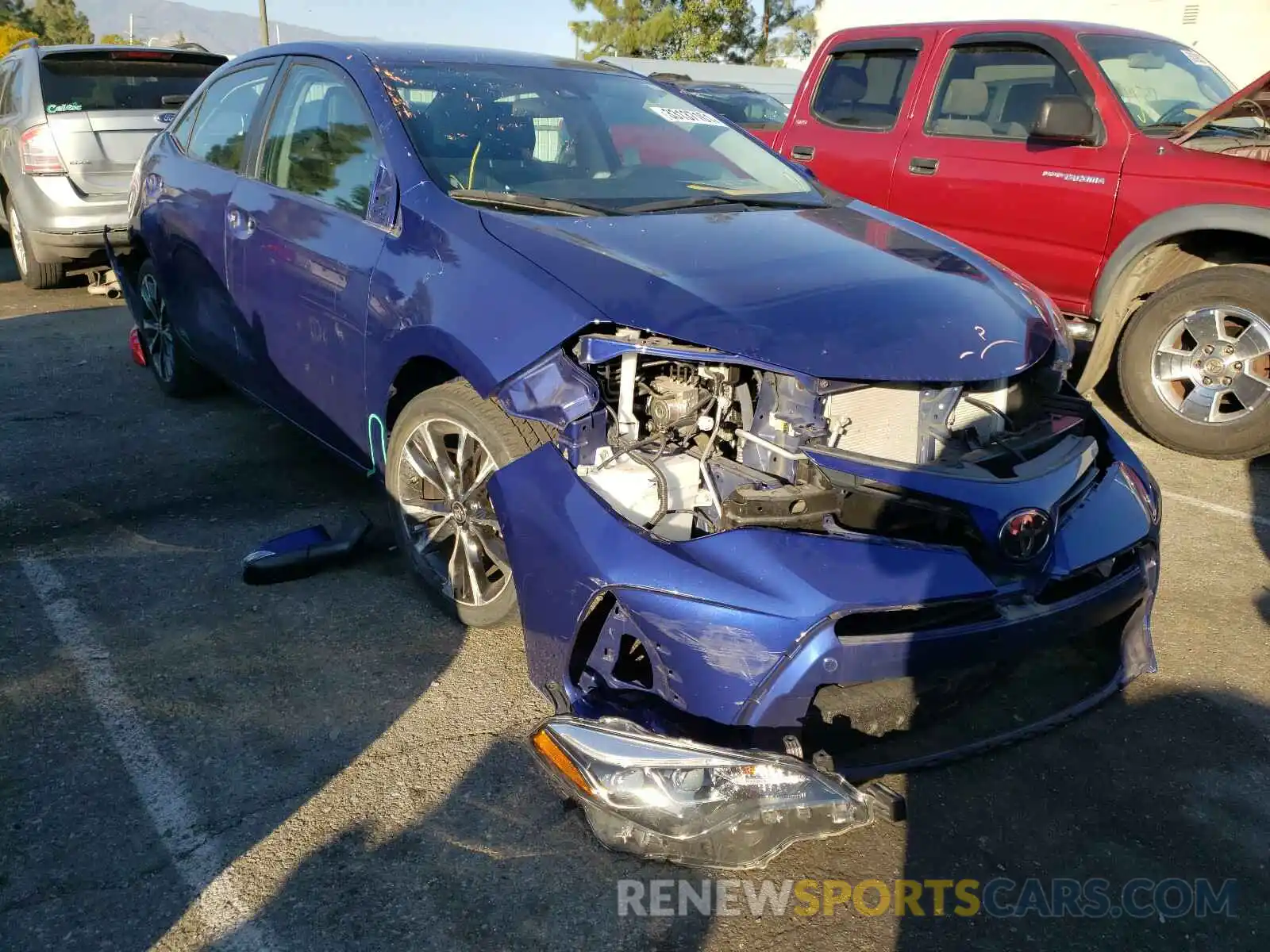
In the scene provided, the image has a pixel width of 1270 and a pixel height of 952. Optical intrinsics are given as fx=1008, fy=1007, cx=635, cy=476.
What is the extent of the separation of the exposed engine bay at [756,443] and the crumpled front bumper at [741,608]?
4.3 inches

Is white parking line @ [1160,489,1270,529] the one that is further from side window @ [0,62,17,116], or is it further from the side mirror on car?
side window @ [0,62,17,116]

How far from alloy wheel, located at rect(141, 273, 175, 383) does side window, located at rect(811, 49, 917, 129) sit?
13.8 feet

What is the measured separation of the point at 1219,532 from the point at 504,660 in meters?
3.08

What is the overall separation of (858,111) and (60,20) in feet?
194

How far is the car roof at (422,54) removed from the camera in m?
3.78

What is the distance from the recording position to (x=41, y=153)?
736cm

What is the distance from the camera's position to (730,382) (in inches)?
106

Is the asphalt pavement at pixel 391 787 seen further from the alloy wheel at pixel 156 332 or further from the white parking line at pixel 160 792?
the alloy wheel at pixel 156 332

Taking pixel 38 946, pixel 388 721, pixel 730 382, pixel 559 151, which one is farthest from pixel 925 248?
pixel 38 946

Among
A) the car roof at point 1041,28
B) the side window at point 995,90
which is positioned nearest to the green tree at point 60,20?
the car roof at point 1041,28

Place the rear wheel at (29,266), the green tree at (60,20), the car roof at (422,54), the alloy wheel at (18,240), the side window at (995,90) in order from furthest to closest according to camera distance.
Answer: the green tree at (60,20), the alloy wheel at (18,240), the rear wheel at (29,266), the side window at (995,90), the car roof at (422,54)

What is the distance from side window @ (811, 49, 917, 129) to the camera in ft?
20.4

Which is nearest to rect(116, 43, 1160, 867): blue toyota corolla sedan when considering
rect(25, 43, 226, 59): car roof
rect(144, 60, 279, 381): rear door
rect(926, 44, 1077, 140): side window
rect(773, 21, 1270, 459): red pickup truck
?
rect(144, 60, 279, 381): rear door

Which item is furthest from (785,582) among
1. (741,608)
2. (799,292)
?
(799,292)
